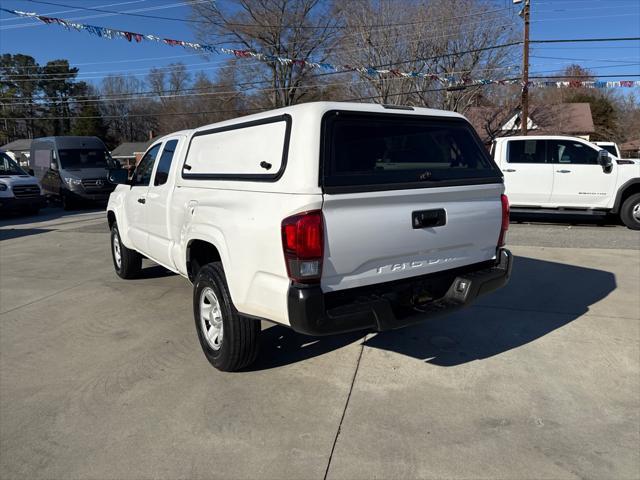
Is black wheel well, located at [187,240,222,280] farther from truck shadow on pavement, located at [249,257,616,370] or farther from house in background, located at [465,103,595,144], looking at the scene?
house in background, located at [465,103,595,144]

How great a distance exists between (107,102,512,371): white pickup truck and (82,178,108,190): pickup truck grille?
552 inches

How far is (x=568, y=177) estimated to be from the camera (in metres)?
10.7

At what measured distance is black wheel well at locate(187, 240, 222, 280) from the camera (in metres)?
3.94

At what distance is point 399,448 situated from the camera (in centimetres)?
278

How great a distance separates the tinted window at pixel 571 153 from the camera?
10.6 metres

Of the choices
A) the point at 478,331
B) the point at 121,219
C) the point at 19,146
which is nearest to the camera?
the point at 478,331

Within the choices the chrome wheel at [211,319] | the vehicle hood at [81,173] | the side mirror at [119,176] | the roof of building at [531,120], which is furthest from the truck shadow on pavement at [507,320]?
the roof of building at [531,120]

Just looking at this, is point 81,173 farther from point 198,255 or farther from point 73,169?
point 198,255

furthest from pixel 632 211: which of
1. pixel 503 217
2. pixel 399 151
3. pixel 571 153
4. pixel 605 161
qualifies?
pixel 399 151

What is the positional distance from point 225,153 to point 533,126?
34714mm

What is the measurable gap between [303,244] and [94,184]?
15961 mm

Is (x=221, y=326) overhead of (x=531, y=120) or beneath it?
beneath

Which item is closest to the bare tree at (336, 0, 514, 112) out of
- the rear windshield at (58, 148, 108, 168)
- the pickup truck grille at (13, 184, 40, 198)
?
the rear windshield at (58, 148, 108, 168)

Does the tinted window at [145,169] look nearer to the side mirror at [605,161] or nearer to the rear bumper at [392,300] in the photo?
the rear bumper at [392,300]
